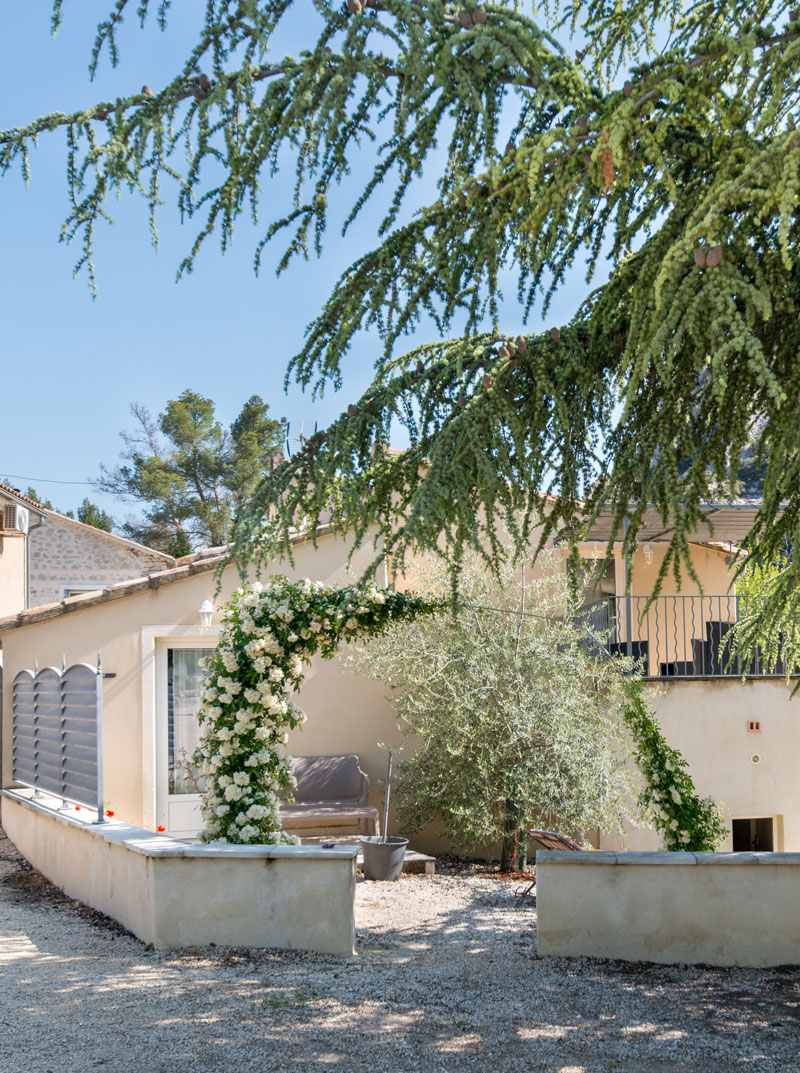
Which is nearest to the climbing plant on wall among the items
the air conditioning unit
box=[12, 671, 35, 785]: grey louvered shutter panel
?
box=[12, 671, 35, 785]: grey louvered shutter panel

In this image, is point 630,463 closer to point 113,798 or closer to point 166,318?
point 113,798

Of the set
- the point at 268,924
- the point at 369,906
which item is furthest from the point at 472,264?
the point at 369,906

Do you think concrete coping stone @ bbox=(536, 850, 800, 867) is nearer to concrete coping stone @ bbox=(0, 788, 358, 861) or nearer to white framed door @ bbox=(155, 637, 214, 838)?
concrete coping stone @ bbox=(0, 788, 358, 861)

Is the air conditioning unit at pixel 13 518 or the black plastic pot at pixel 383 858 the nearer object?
the black plastic pot at pixel 383 858

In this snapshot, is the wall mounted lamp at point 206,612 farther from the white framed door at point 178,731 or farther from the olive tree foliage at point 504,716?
the olive tree foliage at point 504,716

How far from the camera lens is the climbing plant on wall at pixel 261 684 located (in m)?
7.52

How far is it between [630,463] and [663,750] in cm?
406

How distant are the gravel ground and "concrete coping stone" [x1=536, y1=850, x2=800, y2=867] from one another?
677mm

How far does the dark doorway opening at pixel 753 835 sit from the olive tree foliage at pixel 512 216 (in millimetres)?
9992

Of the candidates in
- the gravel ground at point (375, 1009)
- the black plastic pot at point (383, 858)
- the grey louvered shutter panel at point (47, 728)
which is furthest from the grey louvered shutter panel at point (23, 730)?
the black plastic pot at point (383, 858)

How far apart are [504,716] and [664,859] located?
418cm

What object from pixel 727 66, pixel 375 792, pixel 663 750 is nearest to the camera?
pixel 727 66

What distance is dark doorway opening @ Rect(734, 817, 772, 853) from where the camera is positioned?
569 inches

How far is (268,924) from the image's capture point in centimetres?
661
